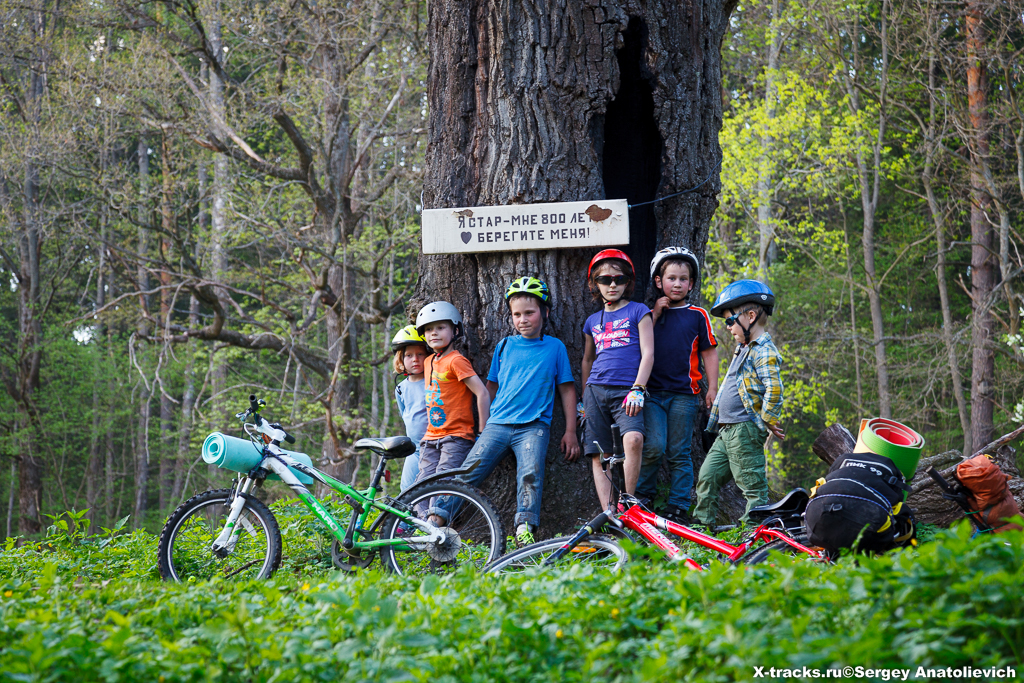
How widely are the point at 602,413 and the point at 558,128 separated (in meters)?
2.25

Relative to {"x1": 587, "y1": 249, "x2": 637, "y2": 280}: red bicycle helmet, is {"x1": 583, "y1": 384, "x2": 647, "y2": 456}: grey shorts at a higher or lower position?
lower

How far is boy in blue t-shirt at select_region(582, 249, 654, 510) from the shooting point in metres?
5.34

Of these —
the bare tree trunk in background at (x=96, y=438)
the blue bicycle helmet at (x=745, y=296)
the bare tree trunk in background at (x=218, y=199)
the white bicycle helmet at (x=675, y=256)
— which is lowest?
the bare tree trunk in background at (x=96, y=438)

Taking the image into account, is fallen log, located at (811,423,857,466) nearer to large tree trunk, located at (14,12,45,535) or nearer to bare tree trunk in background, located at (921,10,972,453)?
bare tree trunk in background, located at (921,10,972,453)

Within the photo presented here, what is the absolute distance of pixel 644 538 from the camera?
14.6 ft

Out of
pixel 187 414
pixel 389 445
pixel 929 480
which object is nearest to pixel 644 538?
pixel 389 445

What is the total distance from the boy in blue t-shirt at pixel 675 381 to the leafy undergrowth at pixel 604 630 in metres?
2.22

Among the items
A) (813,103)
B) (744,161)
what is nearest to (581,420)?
(744,161)

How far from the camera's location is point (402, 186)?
50.4 feet

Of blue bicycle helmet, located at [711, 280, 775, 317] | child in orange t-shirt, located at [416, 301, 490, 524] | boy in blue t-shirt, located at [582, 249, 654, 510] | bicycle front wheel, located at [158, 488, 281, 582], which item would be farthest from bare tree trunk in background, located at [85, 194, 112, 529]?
blue bicycle helmet, located at [711, 280, 775, 317]

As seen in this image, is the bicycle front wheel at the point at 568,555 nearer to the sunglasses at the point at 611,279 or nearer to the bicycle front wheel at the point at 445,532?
the bicycle front wheel at the point at 445,532

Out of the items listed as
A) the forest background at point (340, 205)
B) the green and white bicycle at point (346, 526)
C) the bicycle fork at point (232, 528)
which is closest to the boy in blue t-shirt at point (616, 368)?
the green and white bicycle at point (346, 526)

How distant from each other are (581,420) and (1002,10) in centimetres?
1254

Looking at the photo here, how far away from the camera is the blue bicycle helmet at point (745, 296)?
544 cm
